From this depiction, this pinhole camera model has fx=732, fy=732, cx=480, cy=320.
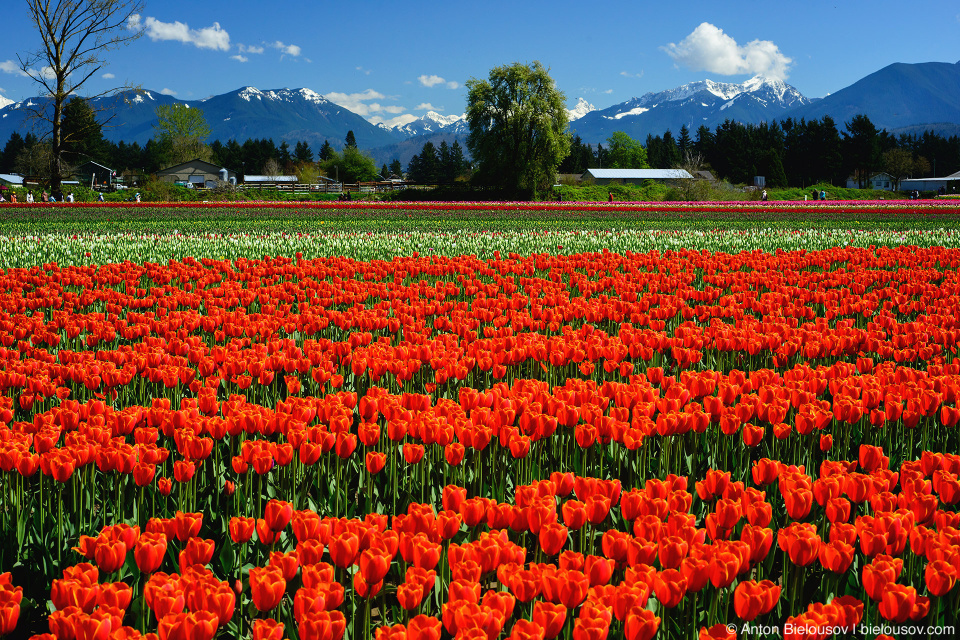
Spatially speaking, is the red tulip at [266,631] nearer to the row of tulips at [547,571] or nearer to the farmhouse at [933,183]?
the row of tulips at [547,571]

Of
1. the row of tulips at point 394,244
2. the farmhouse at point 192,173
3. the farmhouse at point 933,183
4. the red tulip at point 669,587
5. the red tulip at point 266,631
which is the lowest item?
the red tulip at point 669,587

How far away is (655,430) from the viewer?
3344 millimetres

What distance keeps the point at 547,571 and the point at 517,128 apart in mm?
65704

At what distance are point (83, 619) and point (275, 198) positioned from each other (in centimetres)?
5865

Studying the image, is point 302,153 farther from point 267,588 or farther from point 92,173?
point 267,588

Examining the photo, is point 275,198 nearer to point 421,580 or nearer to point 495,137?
point 495,137

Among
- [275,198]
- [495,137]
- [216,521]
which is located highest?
[495,137]

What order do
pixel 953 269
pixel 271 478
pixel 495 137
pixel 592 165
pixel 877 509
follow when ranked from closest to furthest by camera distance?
pixel 877 509 < pixel 271 478 < pixel 953 269 < pixel 495 137 < pixel 592 165

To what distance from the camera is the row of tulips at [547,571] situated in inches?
67.9

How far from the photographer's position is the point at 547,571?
186 cm

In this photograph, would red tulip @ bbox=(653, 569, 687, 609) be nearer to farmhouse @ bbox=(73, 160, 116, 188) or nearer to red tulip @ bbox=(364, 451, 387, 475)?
red tulip @ bbox=(364, 451, 387, 475)

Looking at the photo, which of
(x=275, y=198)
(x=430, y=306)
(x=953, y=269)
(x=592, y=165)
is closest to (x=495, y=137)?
(x=275, y=198)

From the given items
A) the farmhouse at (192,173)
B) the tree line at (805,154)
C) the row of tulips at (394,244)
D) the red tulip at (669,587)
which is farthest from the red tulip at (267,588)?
the farmhouse at (192,173)

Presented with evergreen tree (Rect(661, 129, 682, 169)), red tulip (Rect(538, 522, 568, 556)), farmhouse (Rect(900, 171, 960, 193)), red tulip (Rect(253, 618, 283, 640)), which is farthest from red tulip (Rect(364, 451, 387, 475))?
farmhouse (Rect(900, 171, 960, 193))
